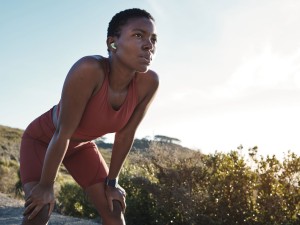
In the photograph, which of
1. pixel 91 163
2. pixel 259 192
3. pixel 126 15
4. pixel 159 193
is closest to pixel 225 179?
pixel 259 192


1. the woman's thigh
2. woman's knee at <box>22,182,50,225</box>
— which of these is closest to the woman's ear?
the woman's thigh

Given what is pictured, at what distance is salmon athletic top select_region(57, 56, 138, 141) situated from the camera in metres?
2.91

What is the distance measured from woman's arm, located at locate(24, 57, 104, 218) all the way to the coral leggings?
0.66 feet

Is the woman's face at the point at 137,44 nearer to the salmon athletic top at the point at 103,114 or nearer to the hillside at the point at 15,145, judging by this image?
the salmon athletic top at the point at 103,114

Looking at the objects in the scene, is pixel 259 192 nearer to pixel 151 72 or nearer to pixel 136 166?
pixel 136 166

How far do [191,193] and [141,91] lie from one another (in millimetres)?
4234

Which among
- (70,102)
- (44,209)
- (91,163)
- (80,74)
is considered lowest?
(44,209)

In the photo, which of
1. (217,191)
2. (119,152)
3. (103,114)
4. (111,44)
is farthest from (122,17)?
(217,191)

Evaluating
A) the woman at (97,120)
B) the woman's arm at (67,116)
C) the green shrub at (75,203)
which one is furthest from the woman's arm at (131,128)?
the green shrub at (75,203)

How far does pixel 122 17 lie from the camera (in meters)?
2.94

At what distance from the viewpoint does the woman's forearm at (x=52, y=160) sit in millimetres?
2727

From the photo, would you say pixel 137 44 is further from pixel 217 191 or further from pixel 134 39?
pixel 217 191

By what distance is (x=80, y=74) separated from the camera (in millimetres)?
2729

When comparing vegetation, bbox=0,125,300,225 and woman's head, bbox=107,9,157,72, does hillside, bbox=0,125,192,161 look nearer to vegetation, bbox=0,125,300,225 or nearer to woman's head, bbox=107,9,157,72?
vegetation, bbox=0,125,300,225
